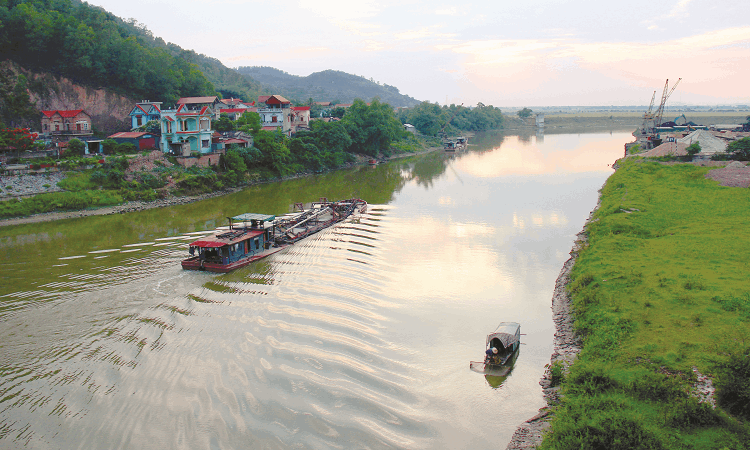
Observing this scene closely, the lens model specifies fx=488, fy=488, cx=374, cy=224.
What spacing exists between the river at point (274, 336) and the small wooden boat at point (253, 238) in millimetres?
593

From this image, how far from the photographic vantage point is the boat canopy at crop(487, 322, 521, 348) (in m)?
12.1

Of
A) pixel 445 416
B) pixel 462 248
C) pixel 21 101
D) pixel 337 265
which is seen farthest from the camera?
pixel 21 101

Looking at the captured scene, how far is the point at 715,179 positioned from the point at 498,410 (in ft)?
91.4

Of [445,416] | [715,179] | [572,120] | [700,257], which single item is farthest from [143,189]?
[572,120]

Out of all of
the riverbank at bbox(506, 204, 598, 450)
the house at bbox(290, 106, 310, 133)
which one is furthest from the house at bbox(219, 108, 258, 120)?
the riverbank at bbox(506, 204, 598, 450)

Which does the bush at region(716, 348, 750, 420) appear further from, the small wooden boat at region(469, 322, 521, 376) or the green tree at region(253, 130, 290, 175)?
the green tree at region(253, 130, 290, 175)

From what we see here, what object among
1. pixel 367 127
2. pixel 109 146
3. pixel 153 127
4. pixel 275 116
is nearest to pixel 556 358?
pixel 109 146

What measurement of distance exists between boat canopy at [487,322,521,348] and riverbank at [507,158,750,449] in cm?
103

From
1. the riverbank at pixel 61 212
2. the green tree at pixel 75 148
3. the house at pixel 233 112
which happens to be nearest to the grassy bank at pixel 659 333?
the riverbank at pixel 61 212

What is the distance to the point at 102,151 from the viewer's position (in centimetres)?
3528

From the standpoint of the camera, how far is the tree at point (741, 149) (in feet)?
123

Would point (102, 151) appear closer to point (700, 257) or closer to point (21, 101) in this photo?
point (21, 101)

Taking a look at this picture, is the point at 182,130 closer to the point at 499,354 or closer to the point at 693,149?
the point at 499,354

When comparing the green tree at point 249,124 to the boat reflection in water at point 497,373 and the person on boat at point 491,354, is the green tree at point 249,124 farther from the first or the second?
the boat reflection in water at point 497,373
